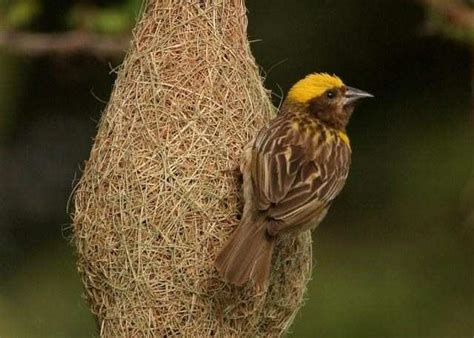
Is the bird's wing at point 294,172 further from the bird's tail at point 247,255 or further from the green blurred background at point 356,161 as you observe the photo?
the green blurred background at point 356,161

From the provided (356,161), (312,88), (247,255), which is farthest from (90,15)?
(247,255)

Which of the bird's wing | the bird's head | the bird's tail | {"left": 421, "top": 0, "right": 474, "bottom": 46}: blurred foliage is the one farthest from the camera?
{"left": 421, "top": 0, "right": 474, "bottom": 46}: blurred foliage

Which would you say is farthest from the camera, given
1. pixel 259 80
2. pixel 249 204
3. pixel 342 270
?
pixel 342 270

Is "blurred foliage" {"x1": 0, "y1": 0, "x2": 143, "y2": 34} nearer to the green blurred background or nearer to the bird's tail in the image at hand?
the green blurred background

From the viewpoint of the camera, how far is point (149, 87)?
17.9 feet

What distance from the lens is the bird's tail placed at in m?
5.14

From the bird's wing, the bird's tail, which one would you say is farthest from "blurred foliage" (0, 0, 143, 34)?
the bird's tail

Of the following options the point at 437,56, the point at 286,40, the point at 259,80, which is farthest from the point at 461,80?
the point at 259,80

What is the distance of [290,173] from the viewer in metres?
5.37

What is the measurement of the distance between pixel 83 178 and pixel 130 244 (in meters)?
0.34

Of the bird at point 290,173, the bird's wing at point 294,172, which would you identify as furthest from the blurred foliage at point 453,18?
the bird's wing at point 294,172

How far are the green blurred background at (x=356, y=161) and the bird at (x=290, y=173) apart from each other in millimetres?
2455

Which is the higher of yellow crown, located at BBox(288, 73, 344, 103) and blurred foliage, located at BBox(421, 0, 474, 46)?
yellow crown, located at BBox(288, 73, 344, 103)

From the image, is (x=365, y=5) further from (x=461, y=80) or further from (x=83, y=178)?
(x=83, y=178)
